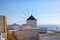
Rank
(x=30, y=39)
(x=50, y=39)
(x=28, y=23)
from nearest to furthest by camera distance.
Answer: (x=50, y=39) → (x=30, y=39) → (x=28, y=23)

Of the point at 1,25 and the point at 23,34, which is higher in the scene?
the point at 1,25

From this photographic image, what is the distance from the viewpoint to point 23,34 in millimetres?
8492

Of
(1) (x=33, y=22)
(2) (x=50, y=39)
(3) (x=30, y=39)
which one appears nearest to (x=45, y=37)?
(2) (x=50, y=39)

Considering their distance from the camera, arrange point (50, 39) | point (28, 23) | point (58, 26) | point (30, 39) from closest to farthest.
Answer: point (50, 39) → point (30, 39) → point (58, 26) → point (28, 23)

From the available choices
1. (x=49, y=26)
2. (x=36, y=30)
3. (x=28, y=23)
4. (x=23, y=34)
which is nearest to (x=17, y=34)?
(x=23, y=34)

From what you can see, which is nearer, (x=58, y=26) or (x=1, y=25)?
(x=1, y=25)

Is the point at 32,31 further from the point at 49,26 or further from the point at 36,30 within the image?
the point at 49,26

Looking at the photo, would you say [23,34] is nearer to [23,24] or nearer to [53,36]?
[23,24]

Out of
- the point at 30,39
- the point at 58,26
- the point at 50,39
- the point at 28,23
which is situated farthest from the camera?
the point at 28,23

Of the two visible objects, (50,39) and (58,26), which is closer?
(50,39)

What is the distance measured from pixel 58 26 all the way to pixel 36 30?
1.55 metres

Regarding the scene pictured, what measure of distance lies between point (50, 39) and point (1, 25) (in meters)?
2.10

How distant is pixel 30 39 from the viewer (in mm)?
8242

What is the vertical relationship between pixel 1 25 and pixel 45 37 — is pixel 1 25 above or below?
above
